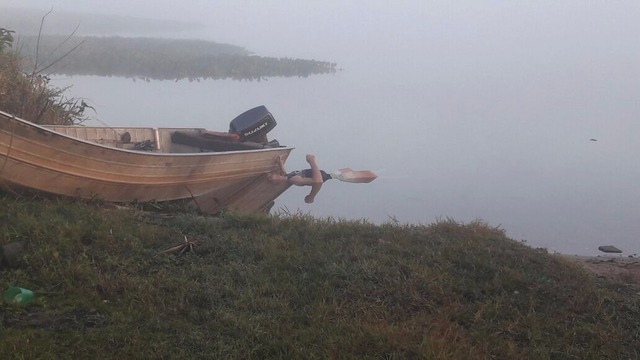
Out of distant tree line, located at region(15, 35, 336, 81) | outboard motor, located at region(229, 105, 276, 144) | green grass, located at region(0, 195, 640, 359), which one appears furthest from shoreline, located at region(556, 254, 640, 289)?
distant tree line, located at region(15, 35, 336, 81)

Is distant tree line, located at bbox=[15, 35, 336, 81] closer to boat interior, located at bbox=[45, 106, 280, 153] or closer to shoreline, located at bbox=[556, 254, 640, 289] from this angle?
boat interior, located at bbox=[45, 106, 280, 153]

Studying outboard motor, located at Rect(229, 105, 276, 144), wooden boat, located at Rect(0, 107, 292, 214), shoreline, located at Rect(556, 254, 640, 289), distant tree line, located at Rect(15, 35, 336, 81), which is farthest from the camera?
distant tree line, located at Rect(15, 35, 336, 81)

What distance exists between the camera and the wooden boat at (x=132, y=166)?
6484 millimetres

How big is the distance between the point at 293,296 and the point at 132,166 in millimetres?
3794

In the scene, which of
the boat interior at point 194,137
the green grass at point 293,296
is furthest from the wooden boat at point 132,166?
the green grass at point 293,296

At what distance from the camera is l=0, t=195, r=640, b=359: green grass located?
12.2 feet

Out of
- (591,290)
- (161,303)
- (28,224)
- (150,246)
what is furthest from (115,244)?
(591,290)

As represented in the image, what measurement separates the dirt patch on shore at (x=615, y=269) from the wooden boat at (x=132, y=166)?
372 cm

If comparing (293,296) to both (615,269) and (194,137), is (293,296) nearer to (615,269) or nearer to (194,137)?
(615,269)

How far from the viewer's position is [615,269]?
5852 millimetres

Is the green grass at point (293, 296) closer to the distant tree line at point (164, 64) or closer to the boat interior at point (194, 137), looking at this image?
the boat interior at point (194, 137)

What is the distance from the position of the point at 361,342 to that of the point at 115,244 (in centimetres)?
229

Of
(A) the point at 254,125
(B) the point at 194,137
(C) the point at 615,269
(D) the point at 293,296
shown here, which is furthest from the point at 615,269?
(B) the point at 194,137

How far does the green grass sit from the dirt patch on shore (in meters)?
0.41
